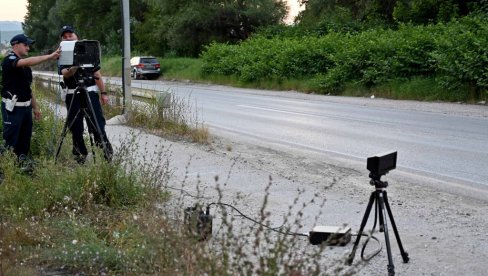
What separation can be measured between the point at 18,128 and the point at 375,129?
8.63 meters

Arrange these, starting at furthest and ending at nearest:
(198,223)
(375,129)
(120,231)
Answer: (375,129) < (120,231) < (198,223)

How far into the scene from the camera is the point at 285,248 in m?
3.66

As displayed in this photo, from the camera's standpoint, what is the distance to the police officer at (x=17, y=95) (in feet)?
26.3

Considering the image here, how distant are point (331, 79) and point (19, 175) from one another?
21.7 meters

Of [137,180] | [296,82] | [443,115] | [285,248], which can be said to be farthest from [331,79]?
[285,248]

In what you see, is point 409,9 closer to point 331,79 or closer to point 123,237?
point 331,79

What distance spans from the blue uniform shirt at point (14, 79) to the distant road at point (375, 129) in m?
5.37

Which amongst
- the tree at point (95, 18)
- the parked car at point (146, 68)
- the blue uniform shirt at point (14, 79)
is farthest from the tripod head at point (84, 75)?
the tree at point (95, 18)

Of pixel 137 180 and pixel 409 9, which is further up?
pixel 409 9

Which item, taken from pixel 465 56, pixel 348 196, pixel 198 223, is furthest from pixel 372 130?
pixel 198 223

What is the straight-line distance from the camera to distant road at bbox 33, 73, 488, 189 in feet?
34.8

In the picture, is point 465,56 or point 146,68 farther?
point 146,68

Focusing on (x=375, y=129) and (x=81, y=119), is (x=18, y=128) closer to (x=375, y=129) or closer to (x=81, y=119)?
(x=81, y=119)

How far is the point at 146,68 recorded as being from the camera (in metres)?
50.1
